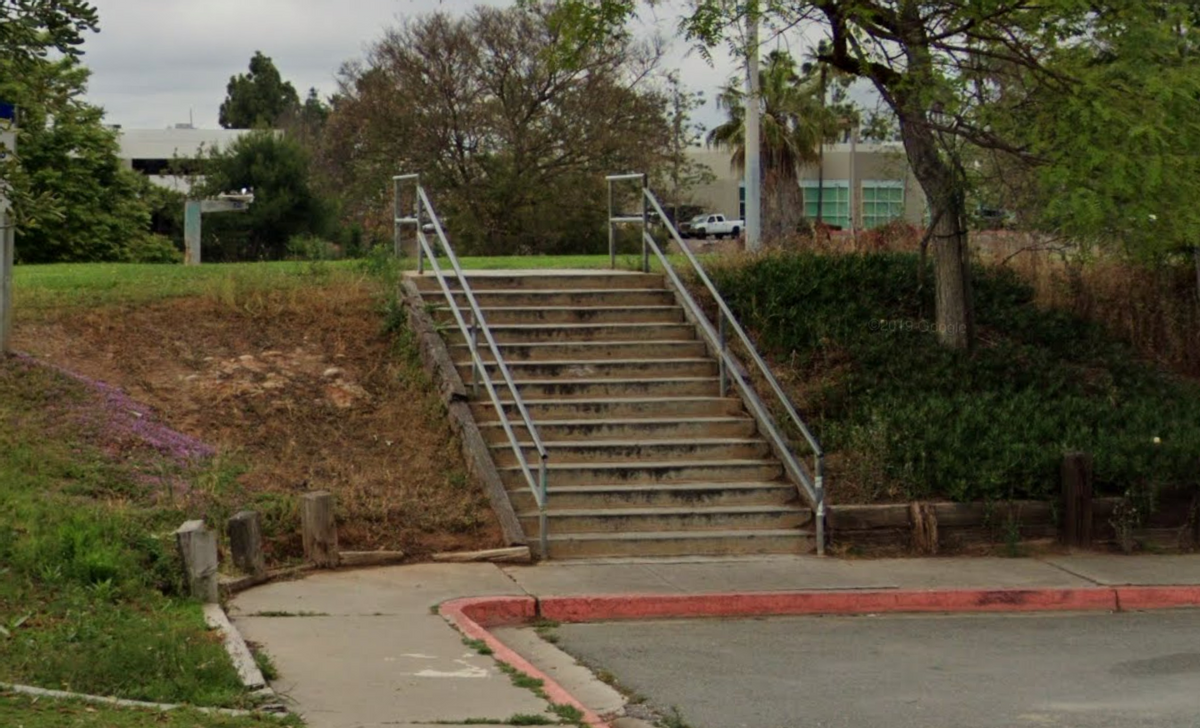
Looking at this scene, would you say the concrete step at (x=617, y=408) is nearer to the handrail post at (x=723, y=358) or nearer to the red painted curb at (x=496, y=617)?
the handrail post at (x=723, y=358)

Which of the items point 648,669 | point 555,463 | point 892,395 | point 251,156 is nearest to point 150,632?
point 648,669

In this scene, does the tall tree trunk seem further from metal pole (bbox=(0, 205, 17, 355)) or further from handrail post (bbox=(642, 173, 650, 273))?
metal pole (bbox=(0, 205, 17, 355))

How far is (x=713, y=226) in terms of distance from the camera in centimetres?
6366

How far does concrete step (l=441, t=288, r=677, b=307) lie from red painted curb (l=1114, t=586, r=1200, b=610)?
6.58 m

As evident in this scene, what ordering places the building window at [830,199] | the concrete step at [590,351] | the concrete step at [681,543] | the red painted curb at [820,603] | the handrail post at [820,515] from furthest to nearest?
the building window at [830,199], the concrete step at [590,351], the handrail post at [820,515], the concrete step at [681,543], the red painted curb at [820,603]

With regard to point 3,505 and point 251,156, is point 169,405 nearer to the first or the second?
point 3,505

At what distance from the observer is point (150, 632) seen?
8531 millimetres

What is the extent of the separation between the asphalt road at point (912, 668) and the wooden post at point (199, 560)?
2357mm

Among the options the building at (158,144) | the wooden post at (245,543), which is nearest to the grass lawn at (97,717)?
the wooden post at (245,543)

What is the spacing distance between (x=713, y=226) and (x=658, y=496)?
50563mm

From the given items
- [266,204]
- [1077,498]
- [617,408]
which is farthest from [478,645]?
[266,204]

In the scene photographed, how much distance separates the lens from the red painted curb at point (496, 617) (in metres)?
8.96

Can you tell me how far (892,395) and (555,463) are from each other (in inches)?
137

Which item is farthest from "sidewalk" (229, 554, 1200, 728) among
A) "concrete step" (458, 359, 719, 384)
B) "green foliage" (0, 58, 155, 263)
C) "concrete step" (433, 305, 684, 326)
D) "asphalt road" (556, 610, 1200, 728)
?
"green foliage" (0, 58, 155, 263)
